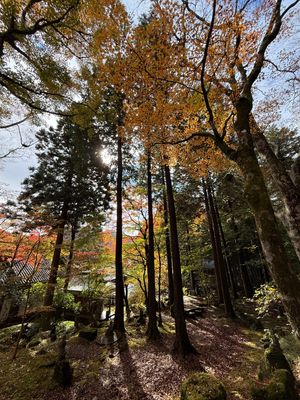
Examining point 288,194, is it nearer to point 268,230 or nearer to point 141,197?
point 268,230

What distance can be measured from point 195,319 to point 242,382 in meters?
7.12

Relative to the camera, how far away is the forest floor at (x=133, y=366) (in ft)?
15.4

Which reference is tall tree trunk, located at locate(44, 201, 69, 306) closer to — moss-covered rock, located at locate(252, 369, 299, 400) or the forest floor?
the forest floor

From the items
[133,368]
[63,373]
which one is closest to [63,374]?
[63,373]

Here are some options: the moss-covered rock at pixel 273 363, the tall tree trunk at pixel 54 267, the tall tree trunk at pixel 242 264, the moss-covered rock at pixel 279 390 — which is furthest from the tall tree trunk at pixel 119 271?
the tall tree trunk at pixel 242 264

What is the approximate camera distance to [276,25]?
4391mm

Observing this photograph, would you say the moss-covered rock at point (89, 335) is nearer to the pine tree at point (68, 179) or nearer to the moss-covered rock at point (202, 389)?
the pine tree at point (68, 179)

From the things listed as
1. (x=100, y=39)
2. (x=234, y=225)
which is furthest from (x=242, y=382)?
(x=234, y=225)

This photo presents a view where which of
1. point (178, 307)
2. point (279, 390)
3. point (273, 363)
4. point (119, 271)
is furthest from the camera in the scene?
point (119, 271)

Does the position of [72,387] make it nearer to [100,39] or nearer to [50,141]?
[100,39]

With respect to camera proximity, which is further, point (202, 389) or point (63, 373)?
point (63, 373)

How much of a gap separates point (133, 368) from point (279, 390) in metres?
4.07

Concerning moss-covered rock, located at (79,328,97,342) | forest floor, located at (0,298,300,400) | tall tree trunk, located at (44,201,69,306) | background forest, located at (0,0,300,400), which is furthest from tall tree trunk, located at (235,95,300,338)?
tall tree trunk, located at (44,201,69,306)

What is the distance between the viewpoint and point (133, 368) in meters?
5.87
